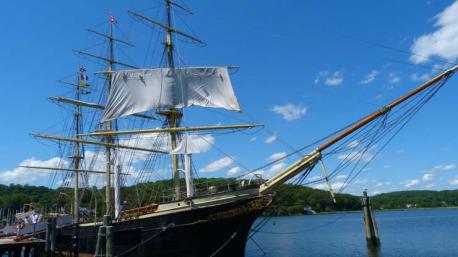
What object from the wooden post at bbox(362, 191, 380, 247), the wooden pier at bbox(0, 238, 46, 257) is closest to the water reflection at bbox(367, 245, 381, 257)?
the wooden post at bbox(362, 191, 380, 247)

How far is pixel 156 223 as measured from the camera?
72.7ft

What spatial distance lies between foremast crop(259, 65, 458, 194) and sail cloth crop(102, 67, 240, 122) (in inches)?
344

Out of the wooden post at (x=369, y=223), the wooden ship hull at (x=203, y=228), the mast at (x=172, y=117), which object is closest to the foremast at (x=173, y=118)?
the mast at (x=172, y=117)

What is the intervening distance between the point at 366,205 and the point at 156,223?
17.6 metres

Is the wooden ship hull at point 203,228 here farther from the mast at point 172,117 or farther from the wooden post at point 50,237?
the wooden post at point 50,237

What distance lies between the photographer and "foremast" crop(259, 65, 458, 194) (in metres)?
17.7

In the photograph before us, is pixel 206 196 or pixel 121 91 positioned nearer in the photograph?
pixel 206 196

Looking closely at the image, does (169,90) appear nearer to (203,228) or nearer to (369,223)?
(203,228)

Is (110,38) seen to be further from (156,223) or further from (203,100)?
(156,223)

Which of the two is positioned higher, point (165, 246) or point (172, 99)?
point (172, 99)

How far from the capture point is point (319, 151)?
1983 centimetres

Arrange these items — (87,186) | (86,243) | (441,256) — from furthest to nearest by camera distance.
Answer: (87,186)
(441,256)
(86,243)

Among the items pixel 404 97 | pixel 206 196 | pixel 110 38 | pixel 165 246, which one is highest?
pixel 110 38

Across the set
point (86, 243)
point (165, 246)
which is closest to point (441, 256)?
point (165, 246)
